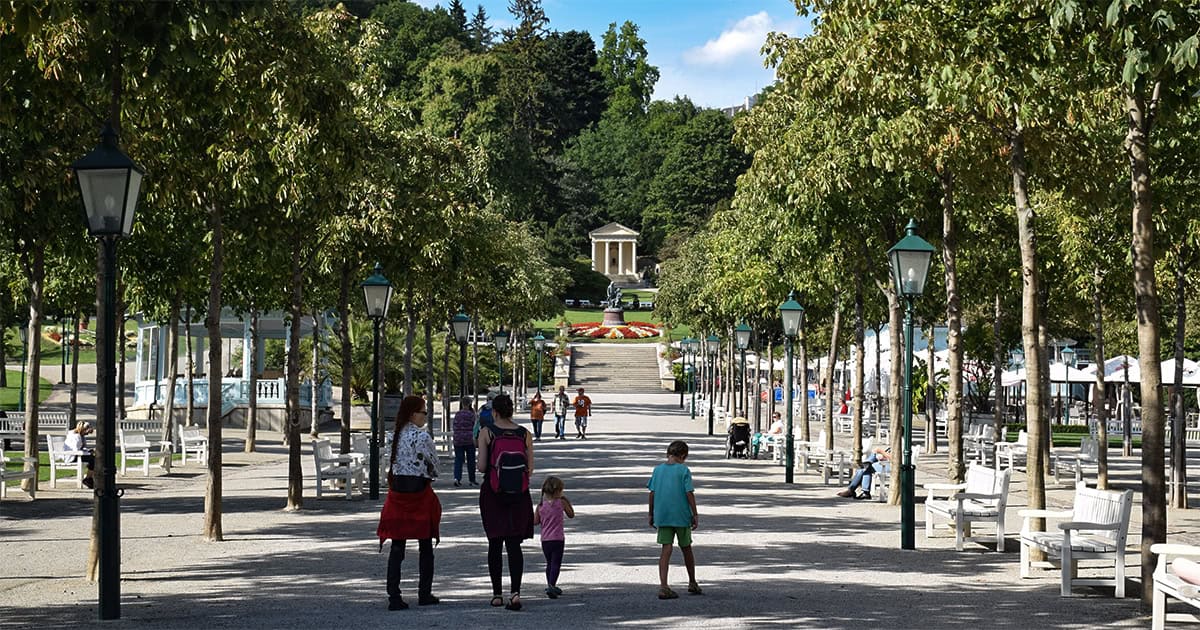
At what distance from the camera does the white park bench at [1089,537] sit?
12.0 metres

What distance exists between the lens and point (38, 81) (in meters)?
13.2

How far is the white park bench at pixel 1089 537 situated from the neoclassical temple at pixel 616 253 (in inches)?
5606

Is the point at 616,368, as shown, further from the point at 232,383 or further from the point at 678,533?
the point at 678,533

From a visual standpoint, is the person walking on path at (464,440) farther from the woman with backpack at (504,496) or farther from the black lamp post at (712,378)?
the black lamp post at (712,378)

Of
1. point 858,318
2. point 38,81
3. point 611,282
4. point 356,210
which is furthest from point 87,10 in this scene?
point 611,282

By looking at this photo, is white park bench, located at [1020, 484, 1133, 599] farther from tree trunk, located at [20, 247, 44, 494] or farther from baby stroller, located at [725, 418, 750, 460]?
baby stroller, located at [725, 418, 750, 460]

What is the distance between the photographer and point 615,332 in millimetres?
110750

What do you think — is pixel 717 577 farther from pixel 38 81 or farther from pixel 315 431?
pixel 315 431

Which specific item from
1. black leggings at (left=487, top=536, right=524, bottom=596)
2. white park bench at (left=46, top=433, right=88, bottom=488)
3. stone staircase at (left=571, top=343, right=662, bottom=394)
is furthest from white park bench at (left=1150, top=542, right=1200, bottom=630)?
stone staircase at (left=571, top=343, right=662, bottom=394)

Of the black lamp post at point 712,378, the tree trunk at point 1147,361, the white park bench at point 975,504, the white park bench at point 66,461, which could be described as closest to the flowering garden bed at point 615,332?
the black lamp post at point 712,378

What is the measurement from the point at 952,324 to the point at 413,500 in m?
11.8

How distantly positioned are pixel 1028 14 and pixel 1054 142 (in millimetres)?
3713

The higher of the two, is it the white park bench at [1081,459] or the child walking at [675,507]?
the child walking at [675,507]

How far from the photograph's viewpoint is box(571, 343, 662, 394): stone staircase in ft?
283
